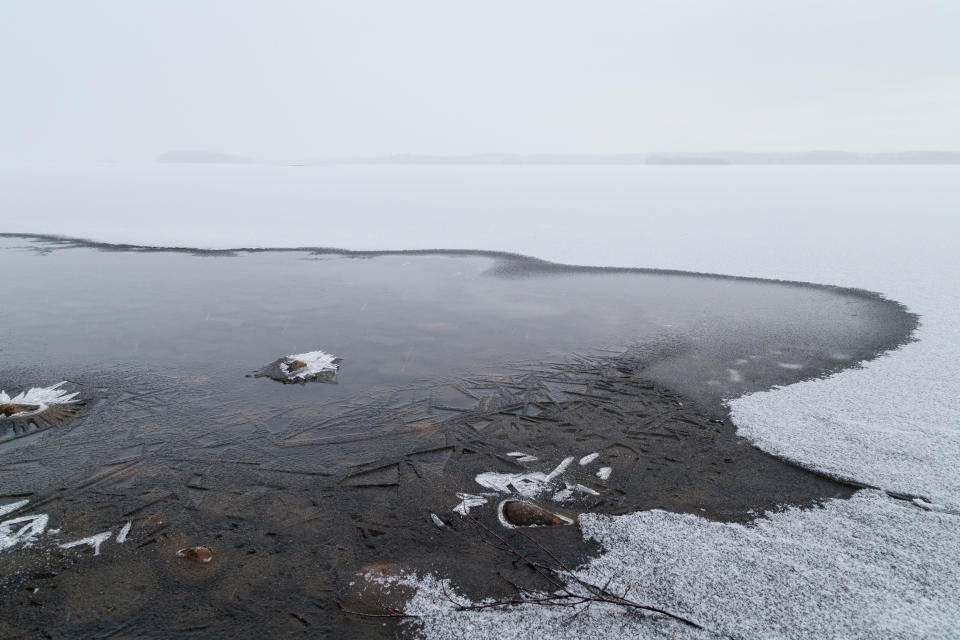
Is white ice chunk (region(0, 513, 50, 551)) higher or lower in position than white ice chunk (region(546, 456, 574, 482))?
lower

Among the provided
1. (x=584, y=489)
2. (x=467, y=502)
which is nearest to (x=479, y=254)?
(x=584, y=489)

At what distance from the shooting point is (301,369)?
757 centimetres

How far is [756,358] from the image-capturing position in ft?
27.4

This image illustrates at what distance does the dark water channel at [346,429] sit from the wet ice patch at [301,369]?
238 millimetres

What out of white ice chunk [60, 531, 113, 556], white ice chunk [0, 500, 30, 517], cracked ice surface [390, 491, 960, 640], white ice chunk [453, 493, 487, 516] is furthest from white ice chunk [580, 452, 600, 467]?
white ice chunk [0, 500, 30, 517]

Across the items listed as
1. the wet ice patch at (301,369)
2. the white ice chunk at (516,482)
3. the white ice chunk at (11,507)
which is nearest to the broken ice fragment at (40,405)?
the white ice chunk at (11,507)

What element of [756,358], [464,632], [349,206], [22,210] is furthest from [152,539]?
[22,210]

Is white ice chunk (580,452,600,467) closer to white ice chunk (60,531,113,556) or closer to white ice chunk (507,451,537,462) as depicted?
white ice chunk (507,451,537,462)

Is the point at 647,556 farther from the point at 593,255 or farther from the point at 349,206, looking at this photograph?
the point at 349,206

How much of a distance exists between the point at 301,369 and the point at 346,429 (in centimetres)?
183

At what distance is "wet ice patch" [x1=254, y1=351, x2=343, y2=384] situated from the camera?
24.4 feet

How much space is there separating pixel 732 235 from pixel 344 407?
16.9 m

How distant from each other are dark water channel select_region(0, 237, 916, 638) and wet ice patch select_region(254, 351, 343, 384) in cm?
24

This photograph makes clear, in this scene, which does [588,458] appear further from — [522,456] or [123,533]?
[123,533]
